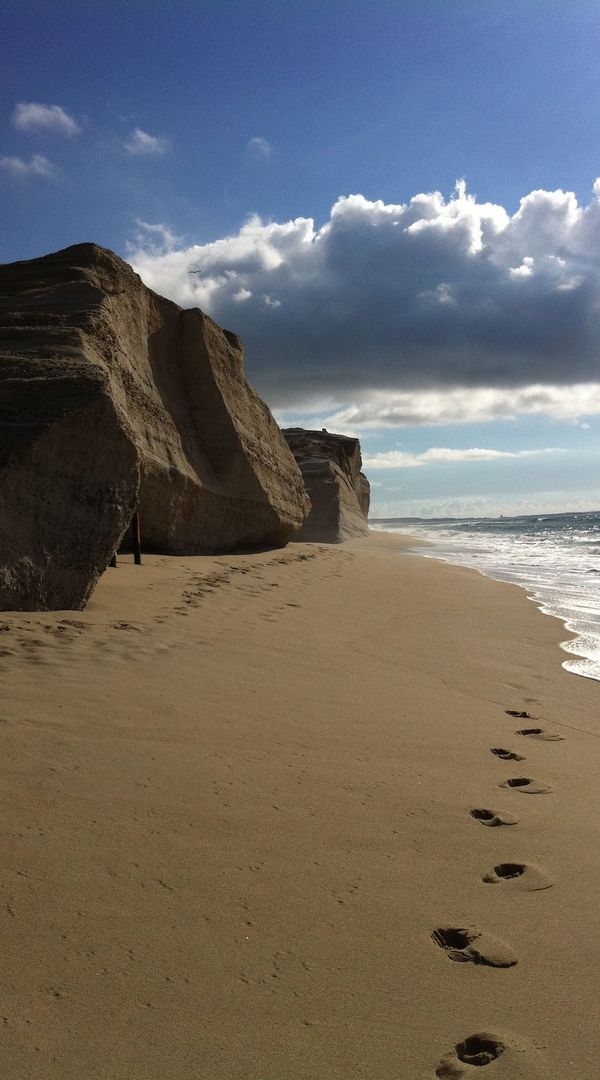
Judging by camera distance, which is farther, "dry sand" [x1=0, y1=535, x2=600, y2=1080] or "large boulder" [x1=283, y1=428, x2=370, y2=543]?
"large boulder" [x1=283, y1=428, x2=370, y2=543]

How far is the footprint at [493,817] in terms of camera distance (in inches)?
103

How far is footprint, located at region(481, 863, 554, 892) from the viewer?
2188mm

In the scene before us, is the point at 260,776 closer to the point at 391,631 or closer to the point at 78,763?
the point at 78,763

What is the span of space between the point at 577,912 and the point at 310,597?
5.45 metres

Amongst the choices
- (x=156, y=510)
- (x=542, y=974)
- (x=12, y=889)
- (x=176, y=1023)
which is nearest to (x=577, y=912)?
(x=542, y=974)

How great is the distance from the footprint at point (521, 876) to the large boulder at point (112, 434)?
3519 mm

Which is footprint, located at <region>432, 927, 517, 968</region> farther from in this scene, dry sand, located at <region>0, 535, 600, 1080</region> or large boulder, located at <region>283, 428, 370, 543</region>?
large boulder, located at <region>283, 428, 370, 543</region>

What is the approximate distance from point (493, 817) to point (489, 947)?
2.70 ft

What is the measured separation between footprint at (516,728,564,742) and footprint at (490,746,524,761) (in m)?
0.32

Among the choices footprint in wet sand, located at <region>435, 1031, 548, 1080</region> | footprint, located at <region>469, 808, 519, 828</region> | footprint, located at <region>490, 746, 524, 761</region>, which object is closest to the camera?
footprint in wet sand, located at <region>435, 1031, 548, 1080</region>

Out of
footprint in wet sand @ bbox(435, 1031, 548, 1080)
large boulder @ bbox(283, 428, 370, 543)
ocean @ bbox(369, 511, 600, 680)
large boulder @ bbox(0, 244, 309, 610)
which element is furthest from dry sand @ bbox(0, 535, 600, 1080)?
large boulder @ bbox(283, 428, 370, 543)

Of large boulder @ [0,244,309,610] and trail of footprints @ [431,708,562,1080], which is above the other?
large boulder @ [0,244,309,610]

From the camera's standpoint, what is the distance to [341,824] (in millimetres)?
2463

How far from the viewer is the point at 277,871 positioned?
7.00ft
